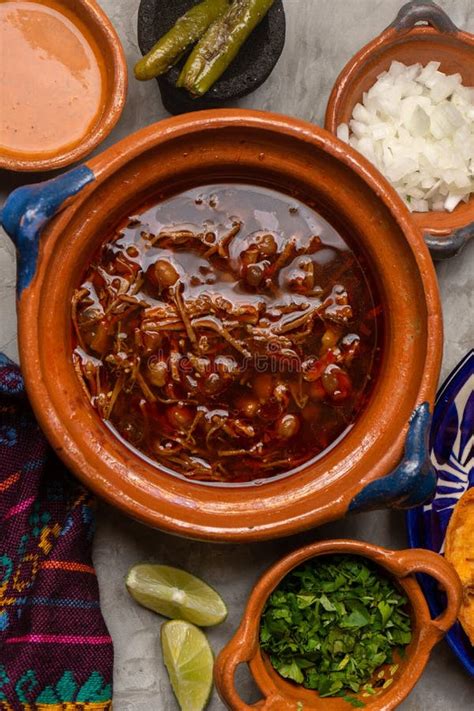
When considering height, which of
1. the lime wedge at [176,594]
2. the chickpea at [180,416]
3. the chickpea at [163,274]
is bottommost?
the lime wedge at [176,594]

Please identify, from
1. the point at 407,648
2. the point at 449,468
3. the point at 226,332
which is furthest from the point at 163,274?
the point at 407,648

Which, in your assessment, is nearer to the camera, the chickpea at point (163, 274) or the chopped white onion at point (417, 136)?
the chickpea at point (163, 274)

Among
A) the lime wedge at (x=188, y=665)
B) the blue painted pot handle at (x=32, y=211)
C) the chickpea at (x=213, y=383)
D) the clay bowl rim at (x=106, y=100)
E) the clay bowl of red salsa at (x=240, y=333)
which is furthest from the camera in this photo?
the lime wedge at (x=188, y=665)

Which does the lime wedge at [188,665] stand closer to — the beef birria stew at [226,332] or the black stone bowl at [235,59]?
the beef birria stew at [226,332]

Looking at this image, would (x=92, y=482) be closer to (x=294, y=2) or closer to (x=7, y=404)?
(x=7, y=404)

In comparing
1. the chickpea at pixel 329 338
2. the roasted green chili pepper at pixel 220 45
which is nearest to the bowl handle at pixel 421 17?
the roasted green chili pepper at pixel 220 45
